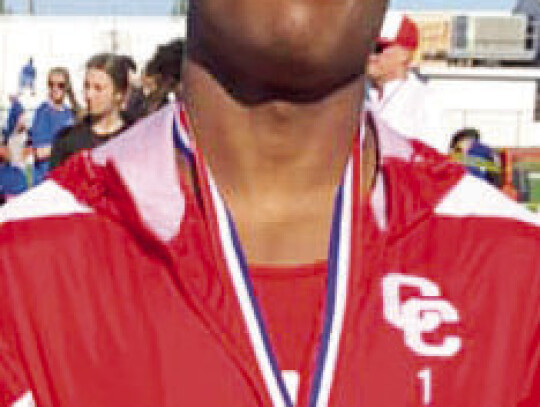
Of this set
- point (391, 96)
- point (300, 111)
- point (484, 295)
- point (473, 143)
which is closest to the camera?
point (300, 111)

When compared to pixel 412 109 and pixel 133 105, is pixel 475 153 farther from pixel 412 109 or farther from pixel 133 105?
pixel 412 109

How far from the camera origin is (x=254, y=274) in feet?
5.36

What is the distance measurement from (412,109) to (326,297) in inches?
192

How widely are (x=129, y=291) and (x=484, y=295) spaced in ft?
1.34

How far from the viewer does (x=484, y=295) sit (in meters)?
1.69

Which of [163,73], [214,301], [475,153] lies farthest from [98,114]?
[475,153]

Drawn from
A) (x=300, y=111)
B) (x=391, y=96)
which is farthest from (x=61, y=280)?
(x=391, y=96)

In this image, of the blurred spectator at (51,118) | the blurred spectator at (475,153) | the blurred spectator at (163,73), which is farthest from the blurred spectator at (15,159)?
the blurred spectator at (163,73)

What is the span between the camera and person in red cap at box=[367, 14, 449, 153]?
6352 millimetres

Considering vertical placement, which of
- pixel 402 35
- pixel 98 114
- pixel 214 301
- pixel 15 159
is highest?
pixel 214 301

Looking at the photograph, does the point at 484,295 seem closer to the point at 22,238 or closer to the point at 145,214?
the point at 145,214

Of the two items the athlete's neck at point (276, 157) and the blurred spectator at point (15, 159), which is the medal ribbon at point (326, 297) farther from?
the blurred spectator at point (15, 159)

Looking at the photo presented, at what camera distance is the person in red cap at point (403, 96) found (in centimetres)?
635

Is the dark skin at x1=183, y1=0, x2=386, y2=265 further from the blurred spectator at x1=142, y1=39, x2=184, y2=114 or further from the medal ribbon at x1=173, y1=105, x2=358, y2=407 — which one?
the blurred spectator at x1=142, y1=39, x2=184, y2=114
